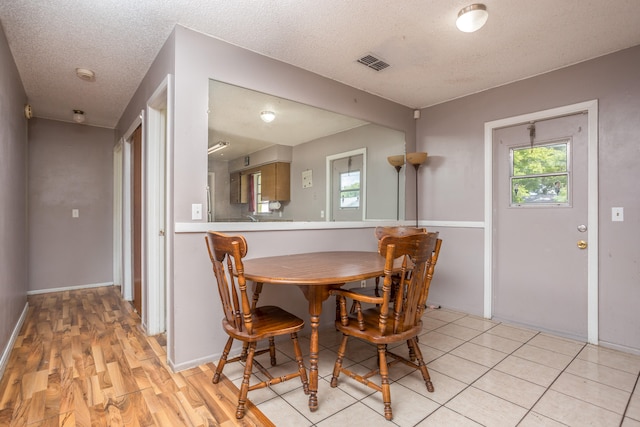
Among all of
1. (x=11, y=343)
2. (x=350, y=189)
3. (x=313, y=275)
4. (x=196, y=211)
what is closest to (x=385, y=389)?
(x=313, y=275)

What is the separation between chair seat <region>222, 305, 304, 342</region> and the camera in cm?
170

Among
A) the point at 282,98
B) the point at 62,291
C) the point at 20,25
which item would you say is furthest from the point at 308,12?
the point at 62,291

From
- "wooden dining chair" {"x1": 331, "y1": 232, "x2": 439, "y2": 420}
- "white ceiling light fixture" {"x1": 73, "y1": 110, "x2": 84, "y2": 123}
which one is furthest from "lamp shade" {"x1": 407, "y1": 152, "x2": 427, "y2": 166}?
"white ceiling light fixture" {"x1": 73, "y1": 110, "x2": 84, "y2": 123}

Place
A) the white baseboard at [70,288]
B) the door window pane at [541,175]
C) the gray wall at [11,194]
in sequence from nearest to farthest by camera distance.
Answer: the gray wall at [11,194]
the door window pane at [541,175]
the white baseboard at [70,288]

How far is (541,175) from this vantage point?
3.03 meters

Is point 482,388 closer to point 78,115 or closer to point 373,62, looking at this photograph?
point 373,62

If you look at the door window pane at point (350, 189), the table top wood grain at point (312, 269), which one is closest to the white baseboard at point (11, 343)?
the table top wood grain at point (312, 269)

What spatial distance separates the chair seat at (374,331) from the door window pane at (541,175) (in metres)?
2.09

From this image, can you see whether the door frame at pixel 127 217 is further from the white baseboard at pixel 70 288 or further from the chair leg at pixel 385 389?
the chair leg at pixel 385 389

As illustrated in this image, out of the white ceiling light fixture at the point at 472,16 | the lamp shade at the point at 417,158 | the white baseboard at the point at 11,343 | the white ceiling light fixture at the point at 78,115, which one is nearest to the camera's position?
the white ceiling light fixture at the point at 472,16

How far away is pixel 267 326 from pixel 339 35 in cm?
209

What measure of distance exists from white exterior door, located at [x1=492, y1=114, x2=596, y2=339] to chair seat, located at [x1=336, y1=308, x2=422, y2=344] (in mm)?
1921

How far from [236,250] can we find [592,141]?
3.06 metres

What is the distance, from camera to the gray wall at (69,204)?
425cm
